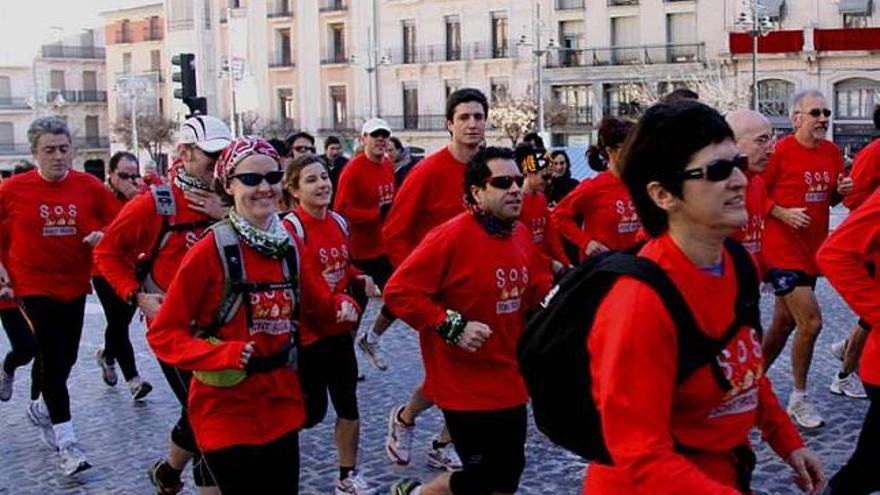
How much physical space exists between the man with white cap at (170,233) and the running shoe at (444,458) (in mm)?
1479

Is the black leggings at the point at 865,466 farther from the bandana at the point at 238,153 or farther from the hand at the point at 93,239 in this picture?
the hand at the point at 93,239

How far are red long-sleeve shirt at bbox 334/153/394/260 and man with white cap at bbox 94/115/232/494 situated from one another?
416 cm

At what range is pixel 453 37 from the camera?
5284 centimetres

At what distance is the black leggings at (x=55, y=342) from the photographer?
6875 millimetres

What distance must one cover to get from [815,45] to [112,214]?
131 feet

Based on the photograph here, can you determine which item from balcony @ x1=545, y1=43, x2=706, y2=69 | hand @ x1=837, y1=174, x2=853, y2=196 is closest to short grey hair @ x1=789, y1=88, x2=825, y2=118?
hand @ x1=837, y1=174, x2=853, y2=196

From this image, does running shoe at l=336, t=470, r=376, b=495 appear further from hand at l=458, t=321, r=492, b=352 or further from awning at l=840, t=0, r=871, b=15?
awning at l=840, t=0, r=871, b=15

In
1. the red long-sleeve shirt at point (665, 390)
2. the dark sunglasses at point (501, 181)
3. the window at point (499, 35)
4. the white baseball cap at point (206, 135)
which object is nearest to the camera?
the red long-sleeve shirt at point (665, 390)

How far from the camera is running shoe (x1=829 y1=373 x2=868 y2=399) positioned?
7.90 meters

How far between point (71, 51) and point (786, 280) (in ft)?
246

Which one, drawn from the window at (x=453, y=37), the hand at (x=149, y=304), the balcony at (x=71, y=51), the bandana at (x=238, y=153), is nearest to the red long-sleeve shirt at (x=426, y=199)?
the hand at (x=149, y=304)

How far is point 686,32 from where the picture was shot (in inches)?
1848

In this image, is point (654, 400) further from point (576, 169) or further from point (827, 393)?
point (576, 169)

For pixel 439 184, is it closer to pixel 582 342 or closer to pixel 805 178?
pixel 805 178
